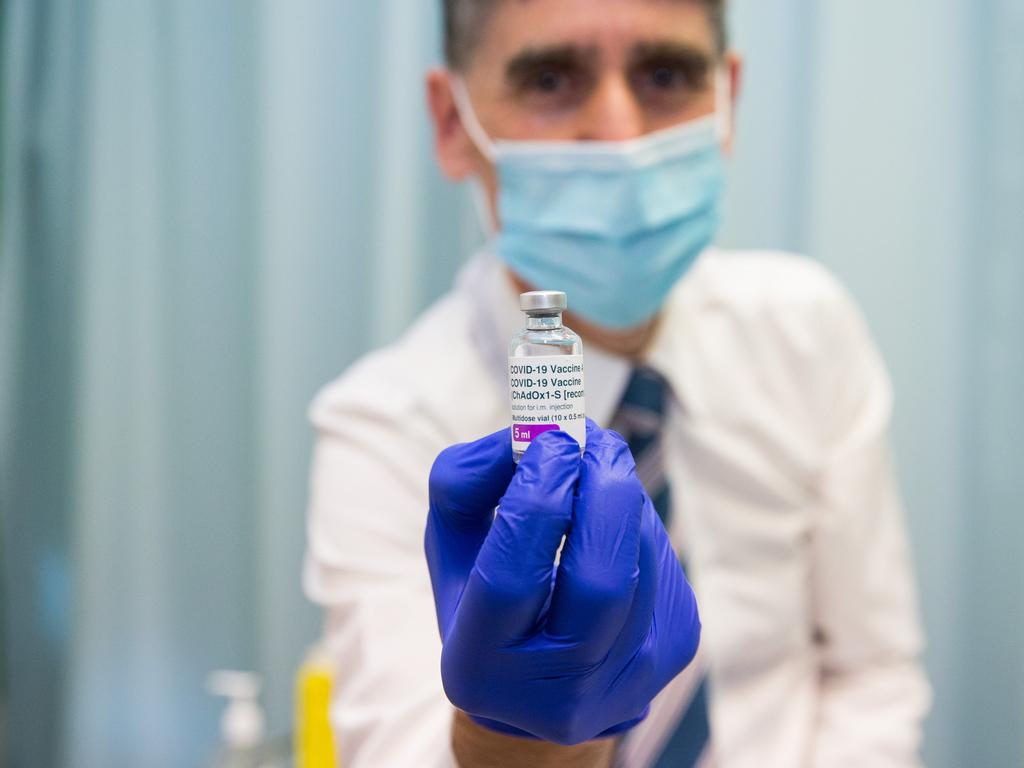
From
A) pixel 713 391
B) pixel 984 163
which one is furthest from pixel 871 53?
pixel 713 391

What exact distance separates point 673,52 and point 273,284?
2.50 ft

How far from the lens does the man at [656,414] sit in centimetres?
88

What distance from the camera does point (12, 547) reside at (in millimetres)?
1489

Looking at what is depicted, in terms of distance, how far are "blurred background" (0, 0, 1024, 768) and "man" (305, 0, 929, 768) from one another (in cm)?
22

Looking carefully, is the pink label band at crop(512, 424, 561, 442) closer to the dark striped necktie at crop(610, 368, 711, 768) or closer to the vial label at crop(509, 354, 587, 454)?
the vial label at crop(509, 354, 587, 454)

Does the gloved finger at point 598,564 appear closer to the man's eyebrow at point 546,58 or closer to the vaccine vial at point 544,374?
the vaccine vial at point 544,374

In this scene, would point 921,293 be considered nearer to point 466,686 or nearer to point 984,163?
point 984,163

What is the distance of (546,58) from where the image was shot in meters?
0.91

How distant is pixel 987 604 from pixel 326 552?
3.21 feet

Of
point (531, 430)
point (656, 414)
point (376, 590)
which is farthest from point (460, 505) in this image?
point (656, 414)

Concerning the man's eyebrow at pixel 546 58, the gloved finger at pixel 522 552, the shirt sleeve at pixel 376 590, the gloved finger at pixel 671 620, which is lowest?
the shirt sleeve at pixel 376 590

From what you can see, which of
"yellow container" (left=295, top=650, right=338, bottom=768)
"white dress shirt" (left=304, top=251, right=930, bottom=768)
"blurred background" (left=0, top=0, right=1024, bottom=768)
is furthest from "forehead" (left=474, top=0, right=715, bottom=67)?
"yellow container" (left=295, top=650, right=338, bottom=768)

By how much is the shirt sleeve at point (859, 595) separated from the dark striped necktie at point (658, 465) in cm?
20

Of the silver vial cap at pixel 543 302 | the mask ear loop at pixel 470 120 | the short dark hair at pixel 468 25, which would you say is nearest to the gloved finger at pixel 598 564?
the silver vial cap at pixel 543 302
